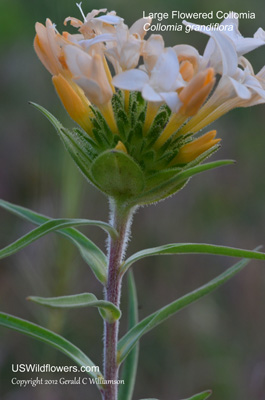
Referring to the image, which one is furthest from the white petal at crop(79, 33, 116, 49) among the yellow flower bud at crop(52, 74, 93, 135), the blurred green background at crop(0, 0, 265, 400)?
the blurred green background at crop(0, 0, 265, 400)

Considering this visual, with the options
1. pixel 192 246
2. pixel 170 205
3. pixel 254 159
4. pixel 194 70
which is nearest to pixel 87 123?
pixel 194 70

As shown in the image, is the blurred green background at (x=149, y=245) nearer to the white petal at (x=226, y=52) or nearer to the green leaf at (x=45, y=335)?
the green leaf at (x=45, y=335)

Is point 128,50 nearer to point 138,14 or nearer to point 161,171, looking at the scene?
point 161,171

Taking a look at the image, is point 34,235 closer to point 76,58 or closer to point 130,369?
point 76,58

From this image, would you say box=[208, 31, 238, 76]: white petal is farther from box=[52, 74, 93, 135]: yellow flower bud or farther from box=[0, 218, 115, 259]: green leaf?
box=[0, 218, 115, 259]: green leaf

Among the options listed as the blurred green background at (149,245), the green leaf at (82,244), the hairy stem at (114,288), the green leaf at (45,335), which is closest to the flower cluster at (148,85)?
the hairy stem at (114,288)
